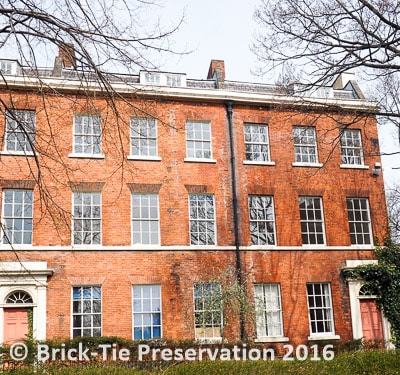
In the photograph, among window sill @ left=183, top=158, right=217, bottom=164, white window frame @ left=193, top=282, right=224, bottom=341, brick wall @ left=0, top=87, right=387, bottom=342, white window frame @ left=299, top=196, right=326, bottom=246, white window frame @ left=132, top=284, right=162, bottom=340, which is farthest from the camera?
white window frame @ left=299, top=196, right=326, bottom=246

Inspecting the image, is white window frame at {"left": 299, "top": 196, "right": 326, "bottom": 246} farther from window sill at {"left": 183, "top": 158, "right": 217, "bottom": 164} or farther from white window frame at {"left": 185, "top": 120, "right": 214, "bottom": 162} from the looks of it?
white window frame at {"left": 185, "top": 120, "right": 214, "bottom": 162}

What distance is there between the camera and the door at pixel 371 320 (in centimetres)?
2155

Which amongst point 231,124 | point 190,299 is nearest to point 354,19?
point 231,124

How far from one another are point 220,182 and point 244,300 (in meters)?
4.67

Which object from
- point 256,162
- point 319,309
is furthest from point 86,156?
point 319,309

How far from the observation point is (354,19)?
1288 cm

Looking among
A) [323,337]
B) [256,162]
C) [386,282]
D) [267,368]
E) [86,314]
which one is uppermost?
[256,162]

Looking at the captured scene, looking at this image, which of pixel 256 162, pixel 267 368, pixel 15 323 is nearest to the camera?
pixel 267 368

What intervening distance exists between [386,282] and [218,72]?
1107cm

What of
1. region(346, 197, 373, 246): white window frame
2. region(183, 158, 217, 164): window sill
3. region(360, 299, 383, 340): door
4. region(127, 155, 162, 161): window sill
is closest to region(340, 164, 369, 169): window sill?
region(346, 197, 373, 246): white window frame

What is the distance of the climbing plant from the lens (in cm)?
2138

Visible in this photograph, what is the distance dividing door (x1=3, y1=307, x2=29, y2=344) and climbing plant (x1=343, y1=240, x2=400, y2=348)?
1207 cm

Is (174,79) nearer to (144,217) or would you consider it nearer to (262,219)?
(144,217)

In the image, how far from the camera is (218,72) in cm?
2380
